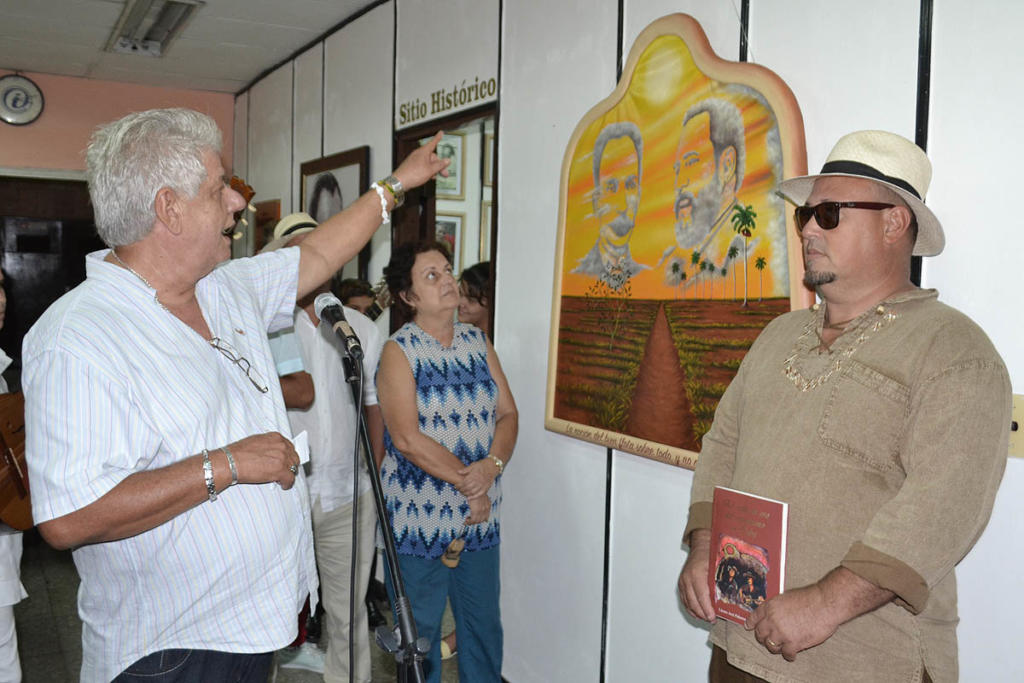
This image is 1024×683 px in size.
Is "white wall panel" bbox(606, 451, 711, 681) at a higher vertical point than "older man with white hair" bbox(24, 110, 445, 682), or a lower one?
lower

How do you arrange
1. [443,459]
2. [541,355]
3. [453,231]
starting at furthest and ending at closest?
[453,231] < [541,355] < [443,459]

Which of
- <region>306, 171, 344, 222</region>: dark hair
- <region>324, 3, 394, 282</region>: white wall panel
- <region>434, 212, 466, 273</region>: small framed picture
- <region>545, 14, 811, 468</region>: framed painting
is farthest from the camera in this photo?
<region>434, 212, 466, 273</region>: small framed picture

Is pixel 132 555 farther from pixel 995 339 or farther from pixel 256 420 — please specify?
pixel 995 339

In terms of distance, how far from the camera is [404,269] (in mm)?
3023

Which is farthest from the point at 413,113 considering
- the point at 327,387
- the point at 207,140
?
the point at 207,140

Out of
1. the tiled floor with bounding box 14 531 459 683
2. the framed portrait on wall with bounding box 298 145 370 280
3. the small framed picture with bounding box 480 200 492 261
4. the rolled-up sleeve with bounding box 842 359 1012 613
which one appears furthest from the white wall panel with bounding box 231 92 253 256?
the rolled-up sleeve with bounding box 842 359 1012 613

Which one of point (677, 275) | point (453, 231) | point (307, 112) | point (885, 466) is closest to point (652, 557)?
point (677, 275)

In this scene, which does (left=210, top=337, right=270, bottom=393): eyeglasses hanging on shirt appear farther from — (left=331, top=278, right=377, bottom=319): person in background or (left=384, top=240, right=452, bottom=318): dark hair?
(left=331, top=278, right=377, bottom=319): person in background

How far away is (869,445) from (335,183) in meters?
4.15

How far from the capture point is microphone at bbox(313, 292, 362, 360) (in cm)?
168

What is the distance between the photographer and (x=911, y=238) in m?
1.70

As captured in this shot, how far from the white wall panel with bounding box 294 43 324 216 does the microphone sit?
384 cm

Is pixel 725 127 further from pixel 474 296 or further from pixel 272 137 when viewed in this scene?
pixel 272 137

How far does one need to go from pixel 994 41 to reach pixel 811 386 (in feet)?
2.65
